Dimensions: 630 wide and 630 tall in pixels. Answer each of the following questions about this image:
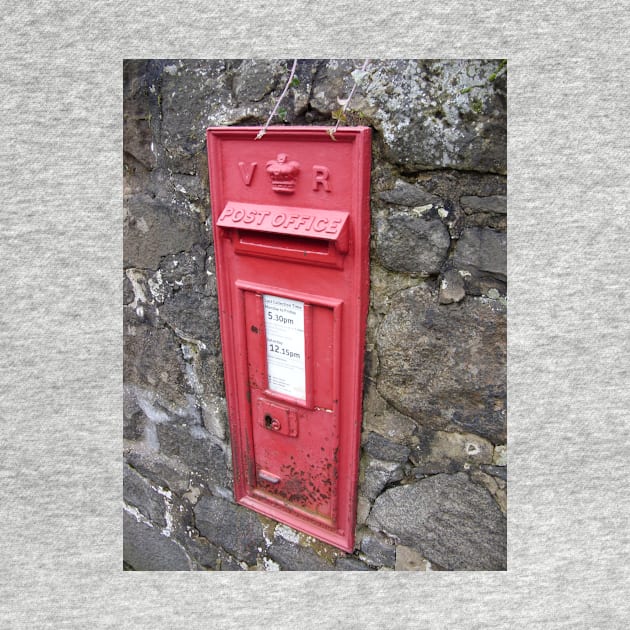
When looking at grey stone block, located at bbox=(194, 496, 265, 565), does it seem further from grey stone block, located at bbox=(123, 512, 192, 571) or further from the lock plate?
the lock plate

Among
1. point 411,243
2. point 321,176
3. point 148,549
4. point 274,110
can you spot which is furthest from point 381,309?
point 148,549

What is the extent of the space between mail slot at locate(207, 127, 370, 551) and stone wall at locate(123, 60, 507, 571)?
0.14ft

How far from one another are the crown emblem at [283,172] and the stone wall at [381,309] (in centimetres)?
8

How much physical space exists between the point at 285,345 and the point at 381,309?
22 centimetres

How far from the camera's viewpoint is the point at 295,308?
1.12 metres

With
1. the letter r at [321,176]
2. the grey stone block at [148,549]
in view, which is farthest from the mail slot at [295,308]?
the grey stone block at [148,549]

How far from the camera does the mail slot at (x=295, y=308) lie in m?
1.01

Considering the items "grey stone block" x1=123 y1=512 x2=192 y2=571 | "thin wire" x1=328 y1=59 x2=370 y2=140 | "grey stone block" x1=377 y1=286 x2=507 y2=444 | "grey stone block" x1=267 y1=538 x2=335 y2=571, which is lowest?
"grey stone block" x1=123 y1=512 x2=192 y2=571

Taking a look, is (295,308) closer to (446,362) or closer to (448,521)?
(446,362)

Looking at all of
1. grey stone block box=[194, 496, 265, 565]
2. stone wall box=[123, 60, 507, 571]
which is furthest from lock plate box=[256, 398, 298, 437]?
grey stone block box=[194, 496, 265, 565]

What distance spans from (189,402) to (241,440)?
174mm

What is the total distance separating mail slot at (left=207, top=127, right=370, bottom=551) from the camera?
1.01 meters

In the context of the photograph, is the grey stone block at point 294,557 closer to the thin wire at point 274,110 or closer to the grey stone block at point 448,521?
the grey stone block at point 448,521

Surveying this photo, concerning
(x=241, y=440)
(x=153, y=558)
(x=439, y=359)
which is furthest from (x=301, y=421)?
(x=153, y=558)
